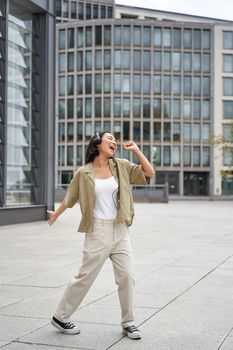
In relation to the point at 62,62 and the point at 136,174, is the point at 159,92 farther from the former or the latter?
the point at 136,174

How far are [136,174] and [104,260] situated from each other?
84 cm

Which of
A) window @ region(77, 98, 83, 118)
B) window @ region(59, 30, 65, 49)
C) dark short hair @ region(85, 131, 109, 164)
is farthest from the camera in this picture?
window @ region(59, 30, 65, 49)

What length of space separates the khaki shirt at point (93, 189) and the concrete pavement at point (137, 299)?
1.04 meters

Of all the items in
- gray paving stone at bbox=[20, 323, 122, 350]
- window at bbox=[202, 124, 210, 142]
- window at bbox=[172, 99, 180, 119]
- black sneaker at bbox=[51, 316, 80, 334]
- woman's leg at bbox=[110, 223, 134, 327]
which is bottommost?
gray paving stone at bbox=[20, 323, 122, 350]

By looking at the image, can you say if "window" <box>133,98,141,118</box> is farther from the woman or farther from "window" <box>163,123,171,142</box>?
the woman

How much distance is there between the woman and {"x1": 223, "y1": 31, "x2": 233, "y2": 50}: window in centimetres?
9341

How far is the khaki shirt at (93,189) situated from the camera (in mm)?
5652

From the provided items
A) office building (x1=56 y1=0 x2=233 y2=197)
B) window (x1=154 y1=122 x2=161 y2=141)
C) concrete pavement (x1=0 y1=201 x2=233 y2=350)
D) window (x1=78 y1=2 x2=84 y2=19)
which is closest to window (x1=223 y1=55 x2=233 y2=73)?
office building (x1=56 y1=0 x2=233 y2=197)

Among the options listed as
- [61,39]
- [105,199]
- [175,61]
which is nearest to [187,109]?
[175,61]

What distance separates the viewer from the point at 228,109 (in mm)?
95750

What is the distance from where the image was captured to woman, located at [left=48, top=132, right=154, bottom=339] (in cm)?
566

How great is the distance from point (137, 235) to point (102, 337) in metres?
12.6

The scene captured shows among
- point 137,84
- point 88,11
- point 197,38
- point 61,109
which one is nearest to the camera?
point 137,84

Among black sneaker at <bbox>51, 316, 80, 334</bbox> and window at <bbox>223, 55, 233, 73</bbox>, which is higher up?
window at <bbox>223, 55, 233, 73</bbox>
